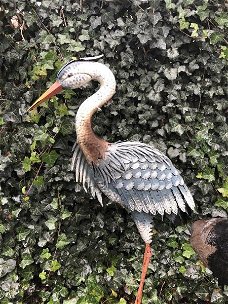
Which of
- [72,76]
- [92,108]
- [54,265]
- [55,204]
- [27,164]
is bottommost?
[54,265]

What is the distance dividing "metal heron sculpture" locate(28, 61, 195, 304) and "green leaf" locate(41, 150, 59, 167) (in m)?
0.45

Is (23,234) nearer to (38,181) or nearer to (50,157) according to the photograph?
(38,181)

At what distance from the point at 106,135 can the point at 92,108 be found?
804 millimetres

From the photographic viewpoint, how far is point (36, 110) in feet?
9.76

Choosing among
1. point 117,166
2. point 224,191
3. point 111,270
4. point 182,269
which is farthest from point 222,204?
point 117,166

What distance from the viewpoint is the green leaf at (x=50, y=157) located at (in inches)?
115

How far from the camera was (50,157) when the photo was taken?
2920 mm

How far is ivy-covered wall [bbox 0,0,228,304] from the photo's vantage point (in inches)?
112

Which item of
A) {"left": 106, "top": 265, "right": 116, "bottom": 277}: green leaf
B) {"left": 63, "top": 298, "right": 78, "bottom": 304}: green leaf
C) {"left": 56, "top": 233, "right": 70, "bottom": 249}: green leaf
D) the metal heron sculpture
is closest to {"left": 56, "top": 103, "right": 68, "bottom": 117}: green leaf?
the metal heron sculpture

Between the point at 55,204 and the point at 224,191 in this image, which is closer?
the point at 55,204

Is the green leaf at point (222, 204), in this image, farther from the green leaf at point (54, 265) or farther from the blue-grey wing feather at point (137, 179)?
the green leaf at point (54, 265)

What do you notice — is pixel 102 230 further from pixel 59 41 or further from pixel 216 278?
pixel 59 41

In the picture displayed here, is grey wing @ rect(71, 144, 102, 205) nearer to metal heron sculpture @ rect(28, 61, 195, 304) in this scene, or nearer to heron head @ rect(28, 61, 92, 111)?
metal heron sculpture @ rect(28, 61, 195, 304)

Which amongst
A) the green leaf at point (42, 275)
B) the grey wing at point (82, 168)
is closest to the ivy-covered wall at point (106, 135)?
the green leaf at point (42, 275)
